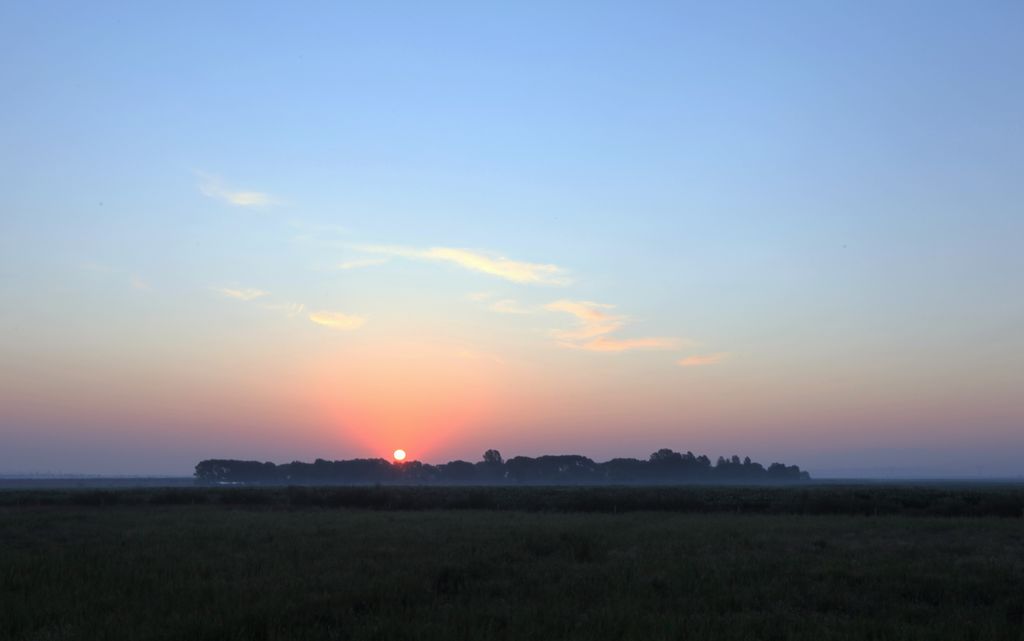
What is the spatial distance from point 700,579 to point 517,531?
1078cm

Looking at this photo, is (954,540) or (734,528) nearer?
(954,540)

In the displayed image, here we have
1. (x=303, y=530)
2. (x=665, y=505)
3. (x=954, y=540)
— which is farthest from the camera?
(x=665, y=505)

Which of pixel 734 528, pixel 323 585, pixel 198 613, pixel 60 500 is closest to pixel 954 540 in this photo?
pixel 734 528

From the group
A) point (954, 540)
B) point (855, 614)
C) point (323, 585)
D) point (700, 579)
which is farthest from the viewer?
point (954, 540)

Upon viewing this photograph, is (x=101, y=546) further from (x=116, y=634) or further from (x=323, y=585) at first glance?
(x=116, y=634)

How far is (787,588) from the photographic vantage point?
15.0 meters

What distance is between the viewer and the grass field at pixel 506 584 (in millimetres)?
11422

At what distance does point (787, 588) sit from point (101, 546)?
57.7ft

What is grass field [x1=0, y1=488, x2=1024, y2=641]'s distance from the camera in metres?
11.4

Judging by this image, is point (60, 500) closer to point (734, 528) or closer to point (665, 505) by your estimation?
point (665, 505)

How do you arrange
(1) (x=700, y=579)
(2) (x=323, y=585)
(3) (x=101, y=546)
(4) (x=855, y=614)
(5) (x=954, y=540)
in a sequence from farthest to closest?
(5) (x=954, y=540) → (3) (x=101, y=546) → (1) (x=700, y=579) → (2) (x=323, y=585) → (4) (x=855, y=614)

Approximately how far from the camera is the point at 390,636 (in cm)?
1096

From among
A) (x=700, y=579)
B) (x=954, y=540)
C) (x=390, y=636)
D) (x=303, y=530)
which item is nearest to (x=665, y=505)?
(x=954, y=540)

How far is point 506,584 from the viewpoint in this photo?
15.4 metres
